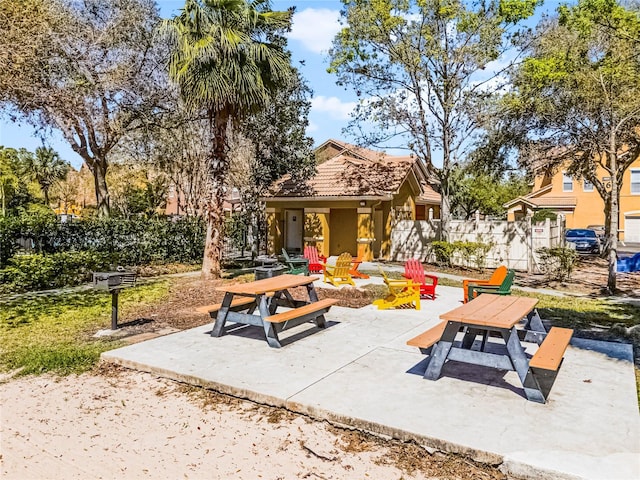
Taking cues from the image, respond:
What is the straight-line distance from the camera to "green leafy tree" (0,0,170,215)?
1223cm

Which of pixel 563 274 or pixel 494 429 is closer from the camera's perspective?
pixel 494 429

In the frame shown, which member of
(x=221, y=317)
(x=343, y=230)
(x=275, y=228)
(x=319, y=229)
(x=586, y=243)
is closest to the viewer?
(x=221, y=317)

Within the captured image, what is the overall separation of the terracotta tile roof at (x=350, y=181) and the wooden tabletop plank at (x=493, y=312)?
1368cm

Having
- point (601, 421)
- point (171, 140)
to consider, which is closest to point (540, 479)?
point (601, 421)

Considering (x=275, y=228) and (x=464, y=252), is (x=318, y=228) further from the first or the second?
(x=464, y=252)

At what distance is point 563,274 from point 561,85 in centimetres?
648

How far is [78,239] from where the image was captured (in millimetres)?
14484

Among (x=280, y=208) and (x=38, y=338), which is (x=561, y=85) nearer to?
(x=280, y=208)

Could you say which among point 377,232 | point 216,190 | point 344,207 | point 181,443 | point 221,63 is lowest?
point 181,443

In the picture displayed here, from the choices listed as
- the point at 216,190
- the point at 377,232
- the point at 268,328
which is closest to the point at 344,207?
the point at 377,232

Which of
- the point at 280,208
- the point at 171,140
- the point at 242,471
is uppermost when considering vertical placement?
the point at 171,140

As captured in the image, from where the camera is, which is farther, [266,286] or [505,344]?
[266,286]

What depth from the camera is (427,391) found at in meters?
4.89

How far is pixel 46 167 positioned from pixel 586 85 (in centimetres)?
4306
